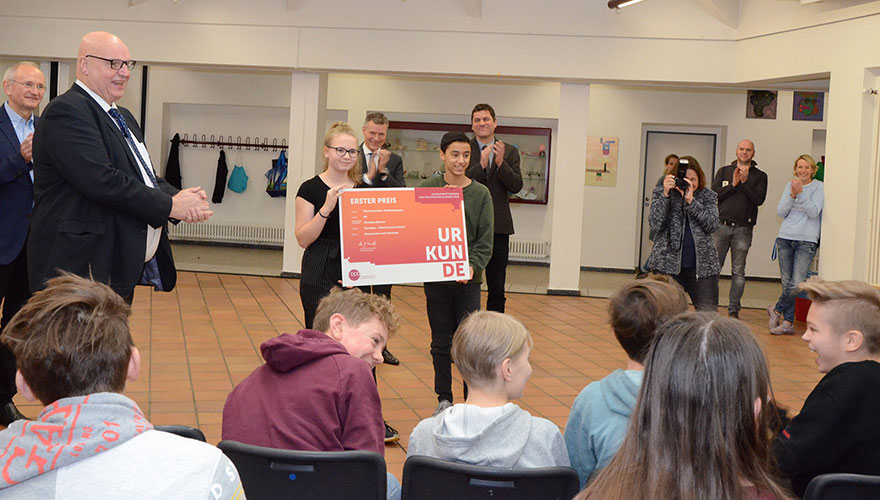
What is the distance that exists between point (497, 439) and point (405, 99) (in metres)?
11.7

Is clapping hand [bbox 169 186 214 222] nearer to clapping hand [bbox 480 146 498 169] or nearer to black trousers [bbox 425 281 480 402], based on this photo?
black trousers [bbox 425 281 480 402]

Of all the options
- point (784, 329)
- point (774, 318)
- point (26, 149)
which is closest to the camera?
point (26, 149)

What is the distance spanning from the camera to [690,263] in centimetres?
618

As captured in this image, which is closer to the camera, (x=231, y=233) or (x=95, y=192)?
(x=95, y=192)

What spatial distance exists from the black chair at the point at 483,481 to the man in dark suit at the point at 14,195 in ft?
8.68

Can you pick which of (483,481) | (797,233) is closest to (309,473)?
(483,481)

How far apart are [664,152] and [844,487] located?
1180 centimetres

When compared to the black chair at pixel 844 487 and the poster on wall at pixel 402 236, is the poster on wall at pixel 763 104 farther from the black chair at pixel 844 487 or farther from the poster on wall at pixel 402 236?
the black chair at pixel 844 487

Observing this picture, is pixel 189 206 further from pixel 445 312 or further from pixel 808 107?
pixel 808 107

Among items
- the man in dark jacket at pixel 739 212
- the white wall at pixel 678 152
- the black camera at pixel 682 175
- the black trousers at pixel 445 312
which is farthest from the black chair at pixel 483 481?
the white wall at pixel 678 152

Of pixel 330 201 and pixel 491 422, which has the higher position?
pixel 330 201

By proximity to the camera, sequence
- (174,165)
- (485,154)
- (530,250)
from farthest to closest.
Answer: (174,165), (530,250), (485,154)

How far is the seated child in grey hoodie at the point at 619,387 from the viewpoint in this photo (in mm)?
2234

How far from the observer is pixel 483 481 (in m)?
1.96
